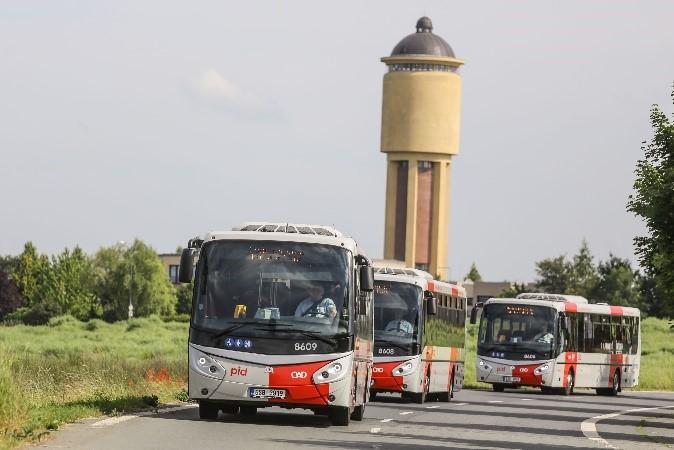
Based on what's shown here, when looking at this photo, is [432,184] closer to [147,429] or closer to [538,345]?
[538,345]

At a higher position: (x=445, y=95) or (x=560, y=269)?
(x=445, y=95)

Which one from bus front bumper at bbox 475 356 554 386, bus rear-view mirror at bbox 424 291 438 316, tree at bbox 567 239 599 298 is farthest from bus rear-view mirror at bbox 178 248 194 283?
tree at bbox 567 239 599 298

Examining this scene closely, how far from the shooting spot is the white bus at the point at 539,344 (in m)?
50.4

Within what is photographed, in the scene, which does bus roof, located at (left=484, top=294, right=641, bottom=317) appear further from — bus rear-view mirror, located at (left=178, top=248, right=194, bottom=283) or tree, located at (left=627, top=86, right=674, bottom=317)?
bus rear-view mirror, located at (left=178, top=248, right=194, bottom=283)

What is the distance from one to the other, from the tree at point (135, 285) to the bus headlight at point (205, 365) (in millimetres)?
121060

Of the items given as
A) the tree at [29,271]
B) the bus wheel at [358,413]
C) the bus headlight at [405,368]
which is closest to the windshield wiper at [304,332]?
the bus wheel at [358,413]

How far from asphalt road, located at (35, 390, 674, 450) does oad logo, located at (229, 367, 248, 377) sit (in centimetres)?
67

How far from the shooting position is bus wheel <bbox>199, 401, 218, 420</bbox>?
2481 cm

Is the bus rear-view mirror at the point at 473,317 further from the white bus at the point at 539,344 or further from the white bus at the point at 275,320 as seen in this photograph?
the white bus at the point at 275,320

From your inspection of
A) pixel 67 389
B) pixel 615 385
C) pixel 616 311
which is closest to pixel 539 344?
pixel 615 385

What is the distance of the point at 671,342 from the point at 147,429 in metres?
84.4

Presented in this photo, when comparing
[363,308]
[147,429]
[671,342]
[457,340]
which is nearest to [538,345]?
[457,340]

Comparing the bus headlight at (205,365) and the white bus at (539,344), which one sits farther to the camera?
the white bus at (539,344)

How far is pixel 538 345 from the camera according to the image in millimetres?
50500
